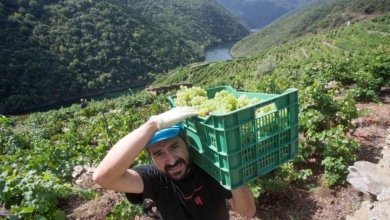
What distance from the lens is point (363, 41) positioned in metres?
45.8

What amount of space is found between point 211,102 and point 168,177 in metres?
0.70

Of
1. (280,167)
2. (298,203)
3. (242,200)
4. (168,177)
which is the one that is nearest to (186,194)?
(168,177)

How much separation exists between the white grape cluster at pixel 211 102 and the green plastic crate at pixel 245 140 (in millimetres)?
117

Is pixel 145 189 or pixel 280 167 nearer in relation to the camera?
pixel 145 189

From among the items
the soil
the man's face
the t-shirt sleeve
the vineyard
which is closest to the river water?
the vineyard

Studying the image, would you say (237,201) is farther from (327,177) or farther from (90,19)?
(90,19)

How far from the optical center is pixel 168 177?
231 centimetres

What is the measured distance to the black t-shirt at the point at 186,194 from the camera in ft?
7.63

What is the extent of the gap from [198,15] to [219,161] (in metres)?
196

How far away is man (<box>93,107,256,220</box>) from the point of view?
1.93m

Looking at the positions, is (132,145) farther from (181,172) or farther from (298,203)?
(298,203)

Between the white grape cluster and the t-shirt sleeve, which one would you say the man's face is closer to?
the t-shirt sleeve

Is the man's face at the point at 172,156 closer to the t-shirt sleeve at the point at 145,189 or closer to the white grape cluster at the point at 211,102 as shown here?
the t-shirt sleeve at the point at 145,189

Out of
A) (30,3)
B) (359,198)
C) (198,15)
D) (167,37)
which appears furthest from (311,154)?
(198,15)
